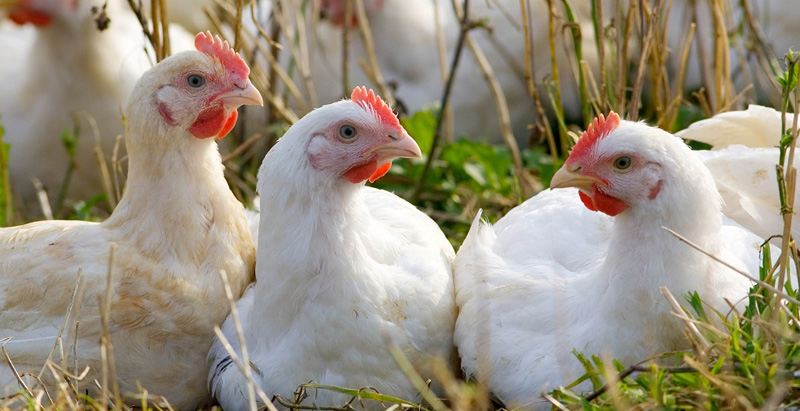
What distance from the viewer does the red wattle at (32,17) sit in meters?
5.27

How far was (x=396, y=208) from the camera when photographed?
3.77 m

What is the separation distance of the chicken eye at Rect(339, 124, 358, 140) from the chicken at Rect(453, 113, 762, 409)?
62 cm

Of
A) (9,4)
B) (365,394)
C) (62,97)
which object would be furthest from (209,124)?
(9,4)

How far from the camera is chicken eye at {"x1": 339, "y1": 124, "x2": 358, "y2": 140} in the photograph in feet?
9.88

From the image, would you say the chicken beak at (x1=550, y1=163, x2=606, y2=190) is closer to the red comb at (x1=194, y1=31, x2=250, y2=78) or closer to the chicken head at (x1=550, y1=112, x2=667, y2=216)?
the chicken head at (x1=550, y1=112, x2=667, y2=216)

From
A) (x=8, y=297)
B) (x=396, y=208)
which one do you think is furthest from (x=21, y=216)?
(x=396, y=208)

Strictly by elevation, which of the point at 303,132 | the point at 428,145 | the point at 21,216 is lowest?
the point at 21,216

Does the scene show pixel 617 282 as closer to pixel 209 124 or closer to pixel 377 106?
pixel 377 106

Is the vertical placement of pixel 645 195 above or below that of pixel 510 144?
above

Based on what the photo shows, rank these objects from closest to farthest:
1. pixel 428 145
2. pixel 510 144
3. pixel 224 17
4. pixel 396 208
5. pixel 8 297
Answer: pixel 8 297
pixel 396 208
pixel 510 144
pixel 428 145
pixel 224 17

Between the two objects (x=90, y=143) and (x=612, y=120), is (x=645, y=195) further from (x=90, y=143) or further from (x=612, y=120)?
(x=90, y=143)

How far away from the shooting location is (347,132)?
301 cm

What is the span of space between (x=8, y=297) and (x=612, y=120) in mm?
2036

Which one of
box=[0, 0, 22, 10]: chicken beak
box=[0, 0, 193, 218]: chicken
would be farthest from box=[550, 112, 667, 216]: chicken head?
box=[0, 0, 22, 10]: chicken beak
